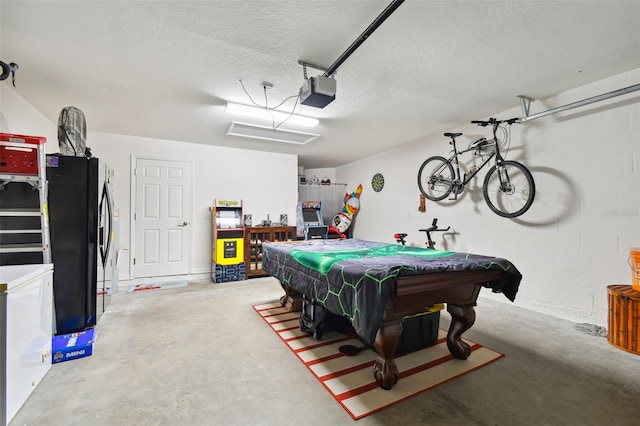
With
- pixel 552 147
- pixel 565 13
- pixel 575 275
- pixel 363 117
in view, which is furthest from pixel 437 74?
pixel 575 275

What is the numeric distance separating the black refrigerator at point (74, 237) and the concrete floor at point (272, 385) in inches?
14.4

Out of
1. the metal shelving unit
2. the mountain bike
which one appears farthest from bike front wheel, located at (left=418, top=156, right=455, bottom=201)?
the metal shelving unit

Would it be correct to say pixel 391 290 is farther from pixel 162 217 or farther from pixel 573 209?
pixel 162 217

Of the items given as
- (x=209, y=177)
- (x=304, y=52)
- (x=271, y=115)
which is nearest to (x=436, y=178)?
(x=271, y=115)

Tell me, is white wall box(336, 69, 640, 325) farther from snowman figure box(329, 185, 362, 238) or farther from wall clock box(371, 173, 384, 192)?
snowman figure box(329, 185, 362, 238)

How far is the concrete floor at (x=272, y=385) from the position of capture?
159 centimetres

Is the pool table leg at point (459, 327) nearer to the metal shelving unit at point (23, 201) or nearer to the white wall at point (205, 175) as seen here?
the metal shelving unit at point (23, 201)

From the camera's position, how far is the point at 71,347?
2211 millimetres

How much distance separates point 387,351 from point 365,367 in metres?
0.41

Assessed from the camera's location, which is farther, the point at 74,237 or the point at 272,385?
the point at 74,237

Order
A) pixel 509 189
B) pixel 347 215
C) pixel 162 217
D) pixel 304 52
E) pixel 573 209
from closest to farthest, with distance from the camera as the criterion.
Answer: pixel 304 52 < pixel 573 209 < pixel 509 189 < pixel 162 217 < pixel 347 215

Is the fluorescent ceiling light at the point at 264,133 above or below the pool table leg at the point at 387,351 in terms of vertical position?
above

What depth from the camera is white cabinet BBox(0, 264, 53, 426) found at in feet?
4.88

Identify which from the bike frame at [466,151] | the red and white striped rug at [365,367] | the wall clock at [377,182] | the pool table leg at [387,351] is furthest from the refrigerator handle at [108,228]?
the wall clock at [377,182]
